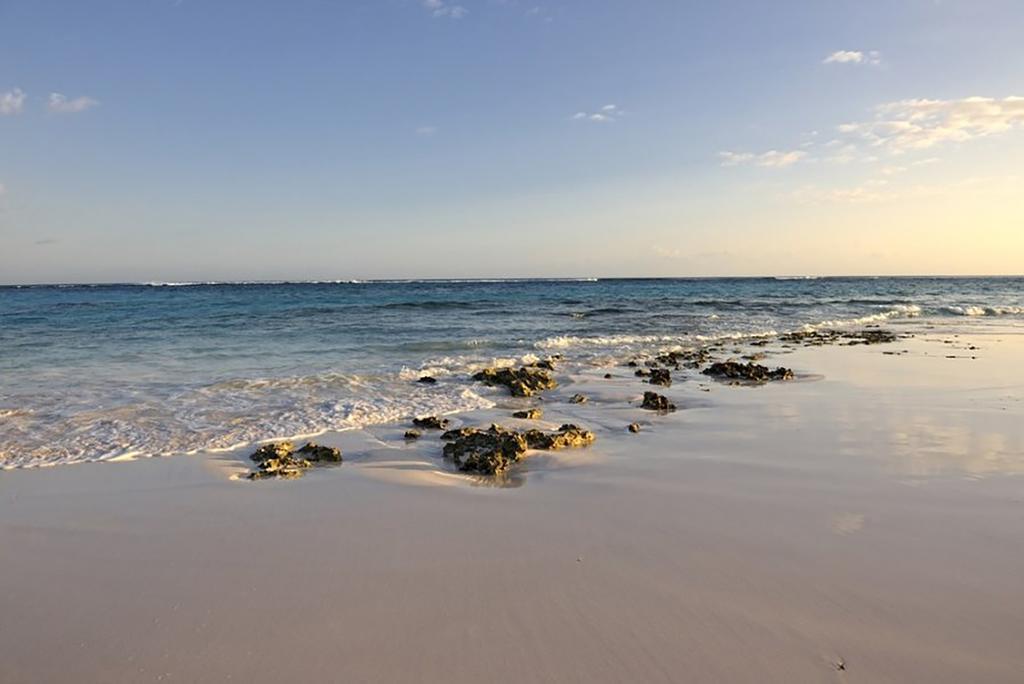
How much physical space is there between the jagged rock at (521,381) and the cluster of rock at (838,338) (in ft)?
30.6

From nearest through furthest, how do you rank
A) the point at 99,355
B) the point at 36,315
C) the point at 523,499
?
the point at 523,499 → the point at 99,355 → the point at 36,315

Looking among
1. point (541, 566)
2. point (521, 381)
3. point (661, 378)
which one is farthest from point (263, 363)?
point (541, 566)

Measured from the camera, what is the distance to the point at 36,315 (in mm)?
27859

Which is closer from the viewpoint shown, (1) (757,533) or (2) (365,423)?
(1) (757,533)

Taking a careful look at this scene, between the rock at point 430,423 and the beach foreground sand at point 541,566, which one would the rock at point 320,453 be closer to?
the beach foreground sand at point 541,566

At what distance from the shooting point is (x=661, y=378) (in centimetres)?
1087

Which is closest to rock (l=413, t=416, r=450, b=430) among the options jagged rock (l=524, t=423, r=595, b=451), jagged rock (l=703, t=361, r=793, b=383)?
jagged rock (l=524, t=423, r=595, b=451)

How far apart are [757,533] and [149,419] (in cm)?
719

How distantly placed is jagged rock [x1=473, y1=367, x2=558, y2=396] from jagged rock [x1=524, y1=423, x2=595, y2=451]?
309cm

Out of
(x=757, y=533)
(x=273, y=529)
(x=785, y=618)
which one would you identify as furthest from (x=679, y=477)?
(x=273, y=529)

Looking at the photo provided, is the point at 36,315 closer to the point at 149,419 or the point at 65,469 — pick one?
the point at 149,419

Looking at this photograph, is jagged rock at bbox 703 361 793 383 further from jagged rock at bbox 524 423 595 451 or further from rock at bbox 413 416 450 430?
rock at bbox 413 416 450 430

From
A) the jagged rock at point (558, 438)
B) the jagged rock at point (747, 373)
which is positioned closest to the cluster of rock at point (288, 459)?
the jagged rock at point (558, 438)

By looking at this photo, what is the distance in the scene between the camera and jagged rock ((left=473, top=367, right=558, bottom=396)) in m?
10.1
